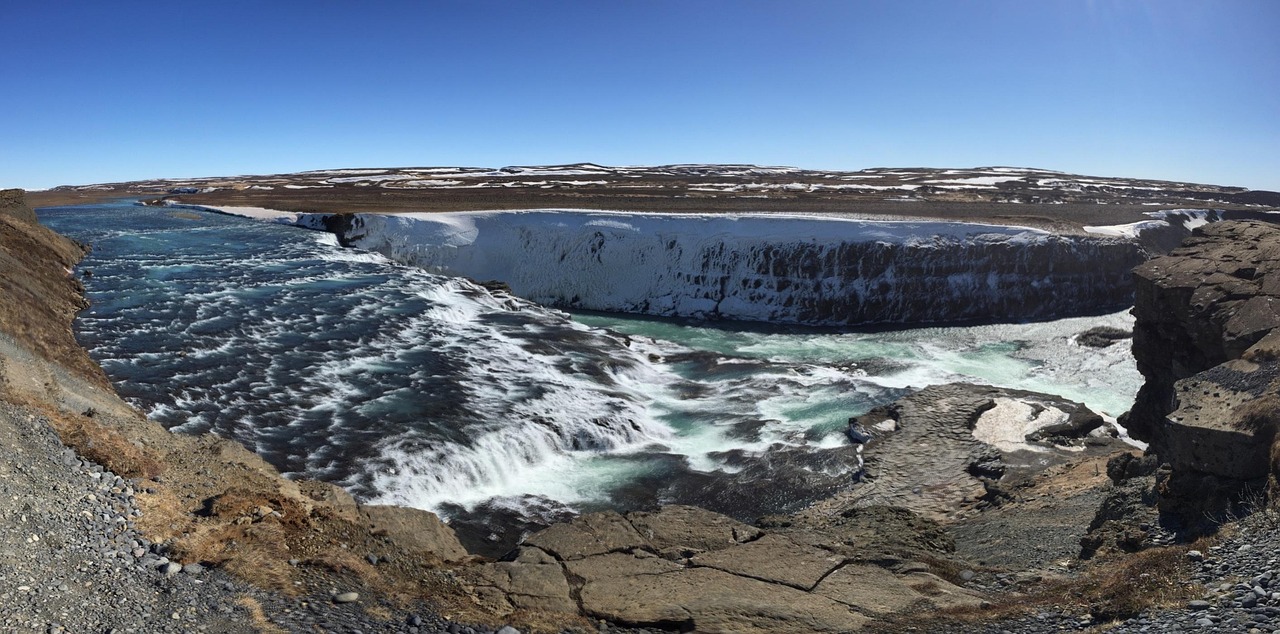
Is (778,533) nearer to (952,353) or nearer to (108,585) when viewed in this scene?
(108,585)

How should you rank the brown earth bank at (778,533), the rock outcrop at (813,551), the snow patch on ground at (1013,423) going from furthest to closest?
1. the snow patch on ground at (1013,423)
2. the rock outcrop at (813,551)
3. the brown earth bank at (778,533)

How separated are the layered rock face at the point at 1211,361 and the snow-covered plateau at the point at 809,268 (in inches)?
577

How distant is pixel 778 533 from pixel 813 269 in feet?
71.8

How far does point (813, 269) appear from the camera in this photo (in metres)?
30.7

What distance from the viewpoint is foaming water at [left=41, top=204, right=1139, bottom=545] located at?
13758 mm

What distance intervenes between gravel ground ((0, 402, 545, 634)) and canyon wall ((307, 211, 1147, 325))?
2434 centimetres

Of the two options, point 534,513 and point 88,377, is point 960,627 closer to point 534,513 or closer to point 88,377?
point 534,513

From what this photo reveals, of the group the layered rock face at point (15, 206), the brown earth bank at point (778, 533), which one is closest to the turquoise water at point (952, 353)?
the brown earth bank at point (778, 533)

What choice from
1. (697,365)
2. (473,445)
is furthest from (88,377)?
(697,365)

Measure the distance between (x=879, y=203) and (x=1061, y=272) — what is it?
15883 mm

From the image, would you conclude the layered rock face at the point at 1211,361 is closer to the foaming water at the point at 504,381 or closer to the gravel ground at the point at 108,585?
the foaming water at the point at 504,381

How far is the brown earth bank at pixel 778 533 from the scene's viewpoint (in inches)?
277

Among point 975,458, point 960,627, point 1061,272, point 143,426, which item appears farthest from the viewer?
A: point 1061,272

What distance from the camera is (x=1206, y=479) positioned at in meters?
7.85
